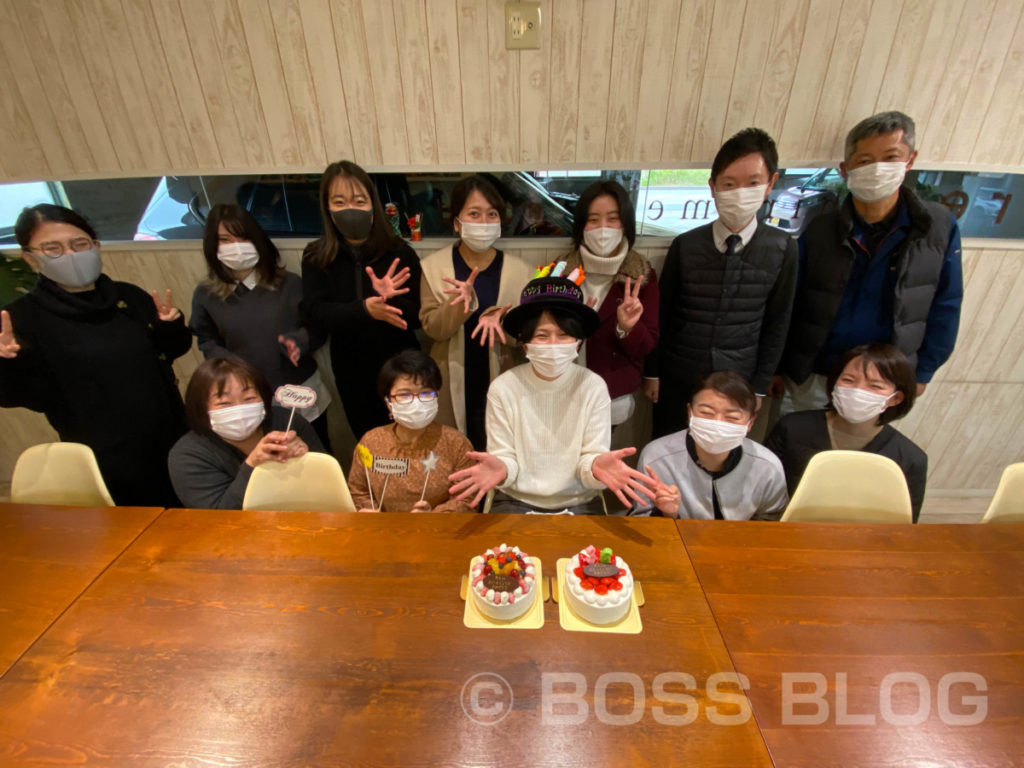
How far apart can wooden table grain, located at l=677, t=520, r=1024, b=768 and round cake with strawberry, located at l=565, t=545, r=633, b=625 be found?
9.0 inches

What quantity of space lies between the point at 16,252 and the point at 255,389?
217 cm

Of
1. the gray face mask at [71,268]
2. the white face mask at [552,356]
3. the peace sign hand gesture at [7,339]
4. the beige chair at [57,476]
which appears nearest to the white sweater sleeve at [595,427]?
the white face mask at [552,356]

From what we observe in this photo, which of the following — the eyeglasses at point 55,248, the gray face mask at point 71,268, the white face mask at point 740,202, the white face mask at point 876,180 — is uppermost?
the white face mask at point 876,180

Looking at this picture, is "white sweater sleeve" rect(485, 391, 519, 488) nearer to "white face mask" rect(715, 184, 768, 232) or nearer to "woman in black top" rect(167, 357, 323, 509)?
"woman in black top" rect(167, 357, 323, 509)

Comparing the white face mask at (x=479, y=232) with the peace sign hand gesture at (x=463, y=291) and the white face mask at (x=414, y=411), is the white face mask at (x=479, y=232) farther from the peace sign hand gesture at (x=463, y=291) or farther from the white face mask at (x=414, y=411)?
the white face mask at (x=414, y=411)

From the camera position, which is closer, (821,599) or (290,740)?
(290,740)

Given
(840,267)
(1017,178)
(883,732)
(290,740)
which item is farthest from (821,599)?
(1017,178)

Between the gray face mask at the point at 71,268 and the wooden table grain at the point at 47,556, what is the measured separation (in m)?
0.82

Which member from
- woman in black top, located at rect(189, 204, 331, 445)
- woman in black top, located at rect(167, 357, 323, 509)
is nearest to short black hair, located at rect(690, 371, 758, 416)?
woman in black top, located at rect(167, 357, 323, 509)

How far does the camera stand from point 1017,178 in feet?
7.14

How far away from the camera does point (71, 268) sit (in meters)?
1.64

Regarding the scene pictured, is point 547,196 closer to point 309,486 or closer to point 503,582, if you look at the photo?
point 309,486

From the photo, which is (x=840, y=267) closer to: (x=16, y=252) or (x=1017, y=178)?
(x=1017, y=178)

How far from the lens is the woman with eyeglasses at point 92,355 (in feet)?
5.34
